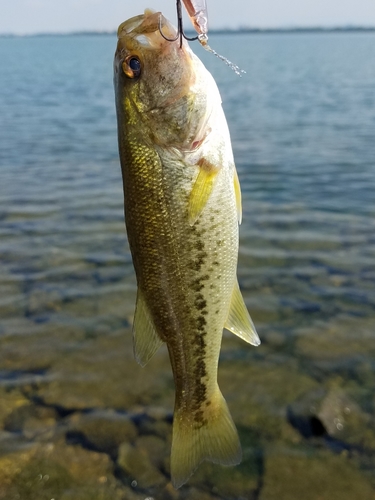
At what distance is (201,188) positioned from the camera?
267cm

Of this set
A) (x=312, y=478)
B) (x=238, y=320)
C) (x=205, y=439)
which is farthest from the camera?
(x=312, y=478)

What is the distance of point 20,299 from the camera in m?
7.22

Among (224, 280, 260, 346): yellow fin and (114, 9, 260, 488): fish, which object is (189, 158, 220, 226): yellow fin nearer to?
(114, 9, 260, 488): fish

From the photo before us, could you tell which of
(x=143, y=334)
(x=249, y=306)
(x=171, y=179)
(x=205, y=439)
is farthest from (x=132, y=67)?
(x=249, y=306)

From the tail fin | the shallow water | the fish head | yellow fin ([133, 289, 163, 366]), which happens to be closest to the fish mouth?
the fish head

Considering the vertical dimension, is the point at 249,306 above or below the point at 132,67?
below

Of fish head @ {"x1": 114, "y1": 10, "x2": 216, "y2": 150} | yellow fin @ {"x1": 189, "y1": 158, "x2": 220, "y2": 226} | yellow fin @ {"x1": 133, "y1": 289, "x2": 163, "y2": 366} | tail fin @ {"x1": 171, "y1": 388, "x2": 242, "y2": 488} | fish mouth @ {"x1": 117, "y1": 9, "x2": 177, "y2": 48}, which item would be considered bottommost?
tail fin @ {"x1": 171, "y1": 388, "x2": 242, "y2": 488}

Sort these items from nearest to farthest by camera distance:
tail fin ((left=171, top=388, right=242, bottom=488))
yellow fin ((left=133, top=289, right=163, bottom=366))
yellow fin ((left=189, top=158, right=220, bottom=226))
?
yellow fin ((left=189, top=158, right=220, bottom=226)) → yellow fin ((left=133, top=289, right=163, bottom=366)) → tail fin ((left=171, top=388, right=242, bottom=488))

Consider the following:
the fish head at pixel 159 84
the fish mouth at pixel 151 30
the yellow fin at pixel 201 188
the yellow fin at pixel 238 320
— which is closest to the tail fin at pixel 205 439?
the yellow fin at pixel 238 320

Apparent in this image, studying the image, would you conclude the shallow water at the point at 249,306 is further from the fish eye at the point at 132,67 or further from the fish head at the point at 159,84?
the fish eye at the point at 132,67

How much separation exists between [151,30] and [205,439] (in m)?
2.35

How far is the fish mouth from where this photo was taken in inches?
106

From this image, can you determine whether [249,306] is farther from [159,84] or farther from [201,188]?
[159,84]

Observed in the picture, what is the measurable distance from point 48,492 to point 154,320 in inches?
90.4
